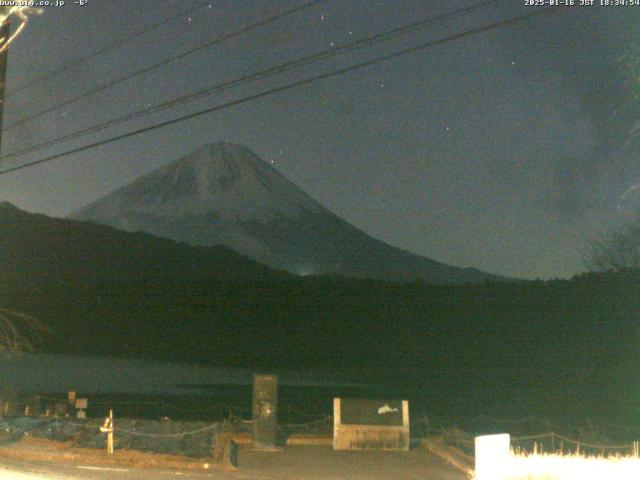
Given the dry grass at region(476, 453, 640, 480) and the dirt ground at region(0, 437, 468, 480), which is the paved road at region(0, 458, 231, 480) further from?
the dry grass at region(476, 453, 640, 480)

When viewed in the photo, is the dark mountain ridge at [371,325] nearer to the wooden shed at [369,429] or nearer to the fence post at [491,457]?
the wooden shed at [369,429]

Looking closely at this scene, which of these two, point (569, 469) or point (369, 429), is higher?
point (369, 429)

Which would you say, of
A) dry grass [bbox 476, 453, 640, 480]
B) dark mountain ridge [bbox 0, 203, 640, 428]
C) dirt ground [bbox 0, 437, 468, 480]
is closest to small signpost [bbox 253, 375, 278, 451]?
dirt ground [bbox 0, 437, 468, 480]

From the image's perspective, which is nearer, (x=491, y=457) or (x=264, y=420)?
(x=491, y=457)

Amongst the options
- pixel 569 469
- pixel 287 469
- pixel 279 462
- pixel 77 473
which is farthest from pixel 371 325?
pixel 569 469

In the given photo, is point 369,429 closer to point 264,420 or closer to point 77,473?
point 264,420

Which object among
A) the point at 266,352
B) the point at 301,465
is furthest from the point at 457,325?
the point at 301,465
